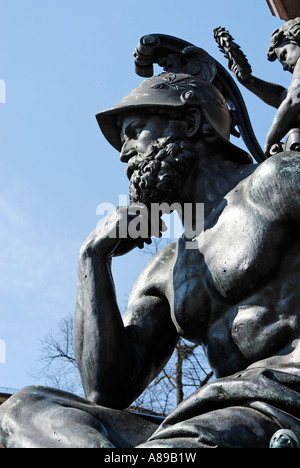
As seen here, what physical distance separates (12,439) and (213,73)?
9.06 ft

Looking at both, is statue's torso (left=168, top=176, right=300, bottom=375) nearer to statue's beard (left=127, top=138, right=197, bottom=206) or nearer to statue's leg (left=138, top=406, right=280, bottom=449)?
statue's beard (left=127, top=138, right=197, bottom=206)

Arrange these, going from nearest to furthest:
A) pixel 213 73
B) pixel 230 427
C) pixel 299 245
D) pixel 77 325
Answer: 1. pixel 230 427
2. pixel 299 245
3. pixel 77 325
4. pixel 213 73

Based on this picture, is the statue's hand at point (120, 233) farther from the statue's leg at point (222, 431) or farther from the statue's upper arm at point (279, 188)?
the statue's leg at point (222, 431)

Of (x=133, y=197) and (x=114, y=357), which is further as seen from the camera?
(x=133, y=197)

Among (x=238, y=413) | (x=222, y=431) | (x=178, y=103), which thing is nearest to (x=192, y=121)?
(x=178, y=103)

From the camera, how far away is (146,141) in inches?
230

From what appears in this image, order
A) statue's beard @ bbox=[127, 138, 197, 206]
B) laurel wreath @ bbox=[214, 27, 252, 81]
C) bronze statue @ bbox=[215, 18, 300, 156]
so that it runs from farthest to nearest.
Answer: laurel wreath @ bbox=[214, 27, 252, 81] < bronze statue @ bbox=[215, 18, 300, 156] < statue's beard @ bbox=[127, 138, 197, 206]

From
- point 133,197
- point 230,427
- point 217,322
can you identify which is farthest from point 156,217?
point 230,427

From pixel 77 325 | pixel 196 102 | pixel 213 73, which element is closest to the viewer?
pixel 77 325

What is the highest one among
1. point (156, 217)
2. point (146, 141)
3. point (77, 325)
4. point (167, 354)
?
point (146, 141)

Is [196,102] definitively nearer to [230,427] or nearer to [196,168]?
[196,168]

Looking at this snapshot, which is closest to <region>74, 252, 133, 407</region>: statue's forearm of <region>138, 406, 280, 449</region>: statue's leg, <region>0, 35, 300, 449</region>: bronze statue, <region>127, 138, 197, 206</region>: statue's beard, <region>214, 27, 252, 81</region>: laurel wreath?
<region>0, 35, 300, 449</region>: bronze statue

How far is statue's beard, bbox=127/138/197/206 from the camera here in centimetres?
570

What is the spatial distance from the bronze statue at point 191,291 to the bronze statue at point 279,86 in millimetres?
361
